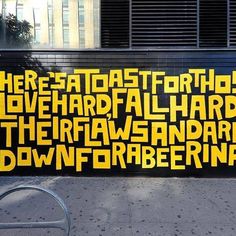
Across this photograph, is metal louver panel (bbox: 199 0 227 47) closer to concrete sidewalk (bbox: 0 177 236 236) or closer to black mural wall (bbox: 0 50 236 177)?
black mural wall (bbox: 0 50 236 177)

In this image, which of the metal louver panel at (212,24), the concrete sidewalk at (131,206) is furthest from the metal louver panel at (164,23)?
the concrete sidewalk at (131,206)

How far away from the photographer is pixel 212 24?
25.3 ft

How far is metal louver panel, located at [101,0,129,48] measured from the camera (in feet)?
25.4

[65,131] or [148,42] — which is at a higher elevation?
[148,42]

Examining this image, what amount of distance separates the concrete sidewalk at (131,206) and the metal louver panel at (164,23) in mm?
2757

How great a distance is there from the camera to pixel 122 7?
7.77 m

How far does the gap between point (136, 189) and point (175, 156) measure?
121cm

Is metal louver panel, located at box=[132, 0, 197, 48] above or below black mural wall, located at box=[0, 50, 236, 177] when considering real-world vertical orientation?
above

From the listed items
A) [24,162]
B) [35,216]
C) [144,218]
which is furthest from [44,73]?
[144,218]

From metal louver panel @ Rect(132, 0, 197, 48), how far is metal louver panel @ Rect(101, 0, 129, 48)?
0.53ft

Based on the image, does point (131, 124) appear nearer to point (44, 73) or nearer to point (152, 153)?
point (152, 153)

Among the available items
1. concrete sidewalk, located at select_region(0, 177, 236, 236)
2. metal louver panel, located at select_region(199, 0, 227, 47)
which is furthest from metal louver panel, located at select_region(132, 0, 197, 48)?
concrete sidewalk, located at select_region(0, 177, 236, 236)

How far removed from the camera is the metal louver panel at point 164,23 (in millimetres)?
7664

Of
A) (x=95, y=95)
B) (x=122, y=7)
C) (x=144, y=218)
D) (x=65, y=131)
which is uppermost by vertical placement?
(x=122, y=7)
